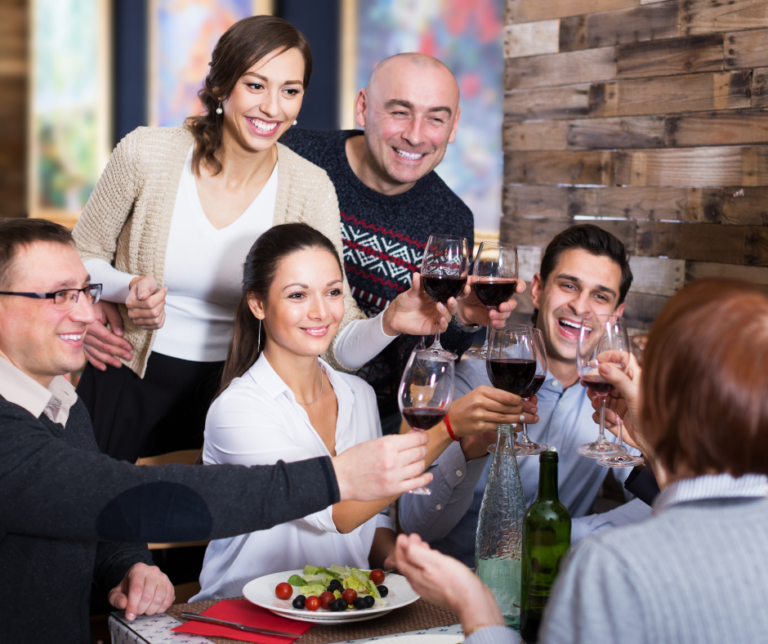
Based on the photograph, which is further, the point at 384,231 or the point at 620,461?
the point at 384,231

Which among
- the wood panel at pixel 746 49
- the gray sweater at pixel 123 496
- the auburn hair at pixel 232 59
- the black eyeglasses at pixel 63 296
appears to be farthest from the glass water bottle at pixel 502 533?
the wood panel at pixel 746 49

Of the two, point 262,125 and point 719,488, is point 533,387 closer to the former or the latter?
point 719,488

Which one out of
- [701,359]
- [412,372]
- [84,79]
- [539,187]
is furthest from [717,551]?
[84,79]

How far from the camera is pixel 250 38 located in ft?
6.64

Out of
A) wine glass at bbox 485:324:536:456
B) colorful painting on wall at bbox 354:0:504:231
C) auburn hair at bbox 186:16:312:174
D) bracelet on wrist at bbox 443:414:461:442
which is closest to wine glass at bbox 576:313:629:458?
wine glass at bbox 485:324:536:456

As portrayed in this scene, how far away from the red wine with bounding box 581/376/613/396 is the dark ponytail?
0.72m

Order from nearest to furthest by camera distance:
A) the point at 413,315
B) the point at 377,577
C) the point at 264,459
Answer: the point at 377,577 < the point at 264,459 < the point at 413,315

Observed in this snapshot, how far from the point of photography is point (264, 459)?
67.2 inches

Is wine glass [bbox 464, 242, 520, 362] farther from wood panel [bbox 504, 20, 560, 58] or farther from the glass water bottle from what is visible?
wood panel [bbox 504, 20, 560, 58]

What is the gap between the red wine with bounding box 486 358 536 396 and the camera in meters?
1.58

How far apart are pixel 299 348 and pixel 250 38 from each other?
0.77 m

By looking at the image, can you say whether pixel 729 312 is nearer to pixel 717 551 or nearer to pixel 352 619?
pixel 717 551

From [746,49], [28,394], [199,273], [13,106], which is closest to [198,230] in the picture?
[199,273]

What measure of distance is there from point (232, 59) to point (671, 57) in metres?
1.56
